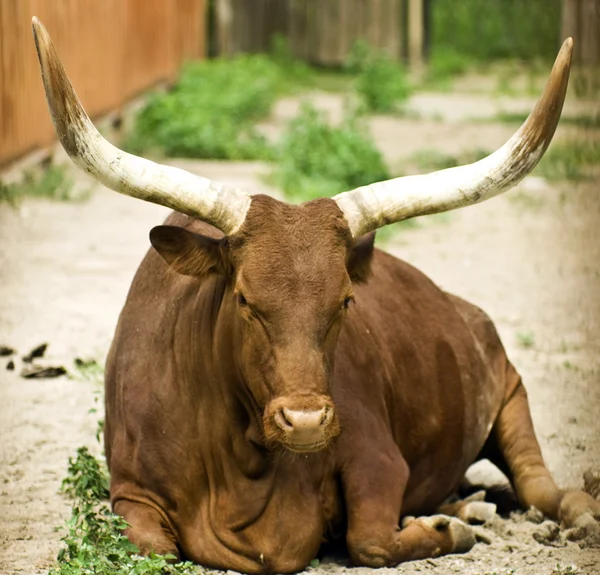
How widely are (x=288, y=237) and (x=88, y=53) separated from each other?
11.3 m

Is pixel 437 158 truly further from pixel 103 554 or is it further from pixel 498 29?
pixel 498 29

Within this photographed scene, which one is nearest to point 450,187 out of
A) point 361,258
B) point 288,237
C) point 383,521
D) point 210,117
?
point 361,258

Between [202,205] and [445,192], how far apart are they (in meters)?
0.84

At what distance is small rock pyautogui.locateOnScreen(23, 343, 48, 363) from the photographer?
24.3 feet

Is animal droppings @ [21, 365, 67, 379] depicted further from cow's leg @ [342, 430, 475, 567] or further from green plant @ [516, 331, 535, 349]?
green plant @ [516, 331, 535, 349]

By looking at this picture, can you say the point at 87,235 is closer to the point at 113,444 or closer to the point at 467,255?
the point at 467,255

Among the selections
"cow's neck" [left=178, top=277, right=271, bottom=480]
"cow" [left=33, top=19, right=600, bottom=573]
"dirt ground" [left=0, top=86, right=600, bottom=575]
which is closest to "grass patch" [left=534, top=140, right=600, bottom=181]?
"dirt ground" [left=0, top=86, right=600, bottom=575]

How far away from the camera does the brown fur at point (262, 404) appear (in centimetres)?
439

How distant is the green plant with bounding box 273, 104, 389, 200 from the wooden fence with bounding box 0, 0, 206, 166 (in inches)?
96.4

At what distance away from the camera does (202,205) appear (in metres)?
4.46

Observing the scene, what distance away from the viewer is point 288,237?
4438mm

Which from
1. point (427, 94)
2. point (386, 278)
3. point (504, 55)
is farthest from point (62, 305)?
point (504, 55)

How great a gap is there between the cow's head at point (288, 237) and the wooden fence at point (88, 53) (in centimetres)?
757

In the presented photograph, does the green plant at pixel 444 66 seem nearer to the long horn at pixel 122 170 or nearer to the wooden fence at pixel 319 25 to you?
the wooden fence at pixel 319 25
